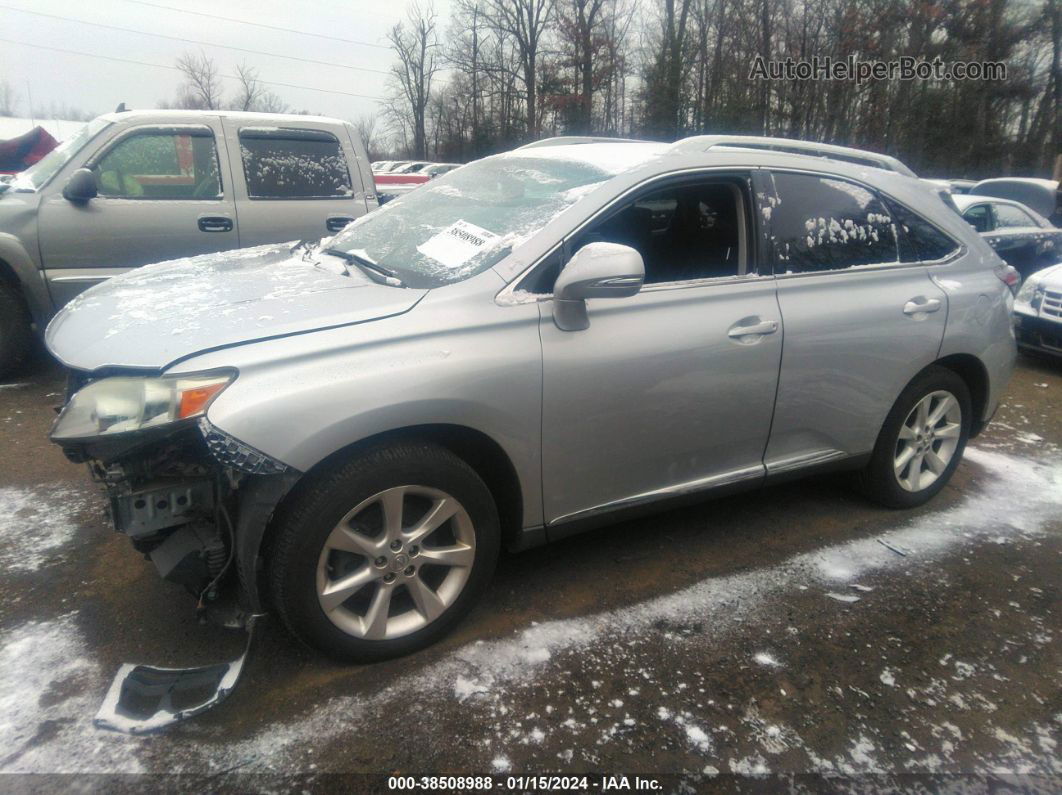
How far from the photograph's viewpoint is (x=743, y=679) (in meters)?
2.48

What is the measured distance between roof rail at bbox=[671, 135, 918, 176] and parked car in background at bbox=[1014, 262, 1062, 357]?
4246mm

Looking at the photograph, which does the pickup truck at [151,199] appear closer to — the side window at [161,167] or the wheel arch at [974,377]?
the side window at [161,167]

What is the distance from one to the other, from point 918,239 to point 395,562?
2.90 m

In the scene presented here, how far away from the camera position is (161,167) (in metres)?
5.61

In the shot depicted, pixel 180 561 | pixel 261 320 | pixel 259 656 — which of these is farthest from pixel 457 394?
pixel 259 656

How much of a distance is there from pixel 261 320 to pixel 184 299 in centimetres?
51

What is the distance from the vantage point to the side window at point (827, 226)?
10.3 feet

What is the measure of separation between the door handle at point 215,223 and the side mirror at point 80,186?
28.7 inches

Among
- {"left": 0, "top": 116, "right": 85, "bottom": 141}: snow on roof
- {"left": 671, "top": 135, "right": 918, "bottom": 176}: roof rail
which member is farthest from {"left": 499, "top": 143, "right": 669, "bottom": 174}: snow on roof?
{"left": 0, "top": 116, "right": 85, "bottom": 141}: snow on roof

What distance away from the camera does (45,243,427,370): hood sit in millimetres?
2219

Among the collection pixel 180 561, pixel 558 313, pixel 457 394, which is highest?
pixel 558 313

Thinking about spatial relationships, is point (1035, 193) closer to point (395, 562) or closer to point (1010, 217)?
point (1010, 217)

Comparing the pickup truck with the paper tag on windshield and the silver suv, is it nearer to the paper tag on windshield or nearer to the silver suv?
the silver suv

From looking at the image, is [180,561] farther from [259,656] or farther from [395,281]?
[395,281]
